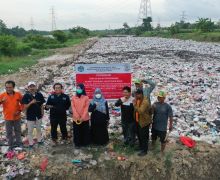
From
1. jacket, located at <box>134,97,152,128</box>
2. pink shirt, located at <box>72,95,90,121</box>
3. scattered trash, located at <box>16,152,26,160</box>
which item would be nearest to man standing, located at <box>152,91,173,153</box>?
jacket, located at <box>134,97,152,128</box>

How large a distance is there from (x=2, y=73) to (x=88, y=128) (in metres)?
12.2

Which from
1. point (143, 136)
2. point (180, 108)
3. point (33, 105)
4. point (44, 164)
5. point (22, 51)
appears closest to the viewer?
point (44, 164)

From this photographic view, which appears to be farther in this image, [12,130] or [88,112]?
[12,130]

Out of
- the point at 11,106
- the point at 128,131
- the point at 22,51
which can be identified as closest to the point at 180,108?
the point at 128,131

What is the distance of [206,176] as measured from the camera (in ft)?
22.3

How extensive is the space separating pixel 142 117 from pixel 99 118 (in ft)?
3.18

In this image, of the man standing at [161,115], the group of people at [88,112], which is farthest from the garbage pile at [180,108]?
the man standing at [161,115]

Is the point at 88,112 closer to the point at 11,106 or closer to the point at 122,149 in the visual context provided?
the point at 122,149

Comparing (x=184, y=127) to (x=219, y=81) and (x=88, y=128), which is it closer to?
(x=88, y=128)

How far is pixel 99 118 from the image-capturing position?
7.23m

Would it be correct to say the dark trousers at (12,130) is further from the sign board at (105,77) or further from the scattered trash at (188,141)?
the scattered trash at (188,141)

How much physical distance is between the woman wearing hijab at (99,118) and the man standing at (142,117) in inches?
27.5

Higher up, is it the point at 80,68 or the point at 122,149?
the point at 80,68

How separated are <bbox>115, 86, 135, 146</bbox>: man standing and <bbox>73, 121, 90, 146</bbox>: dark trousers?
2.49 ft
